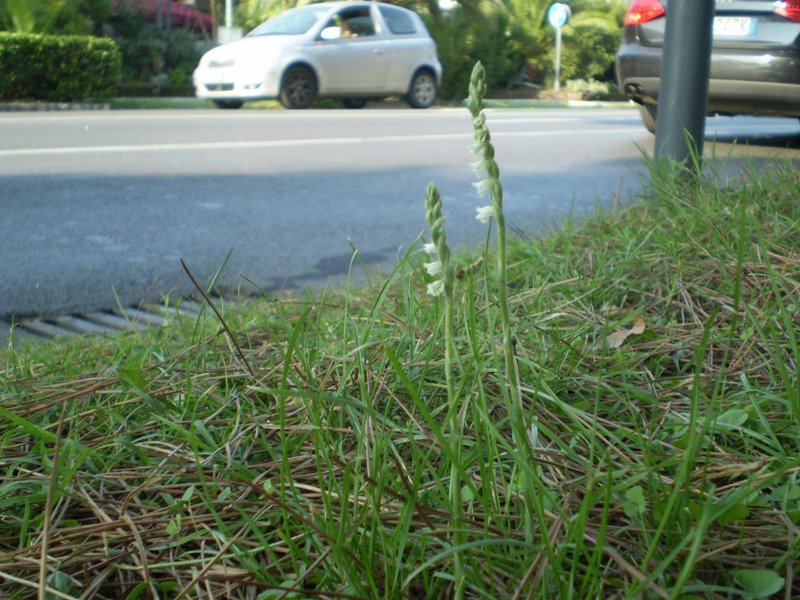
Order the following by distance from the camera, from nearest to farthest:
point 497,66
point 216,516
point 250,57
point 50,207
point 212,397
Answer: point 216,516 → point 212,397 → point 50,207 → point 250,57 → point 497,66

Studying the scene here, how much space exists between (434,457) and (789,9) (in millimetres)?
6519

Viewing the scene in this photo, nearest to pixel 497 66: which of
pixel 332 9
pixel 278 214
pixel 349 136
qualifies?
pixel 332 9

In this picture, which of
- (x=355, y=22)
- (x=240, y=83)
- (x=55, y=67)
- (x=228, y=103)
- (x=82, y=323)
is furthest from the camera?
(x=55, y=67)

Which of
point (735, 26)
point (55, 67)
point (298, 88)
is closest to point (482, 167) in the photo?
point (735, 26)

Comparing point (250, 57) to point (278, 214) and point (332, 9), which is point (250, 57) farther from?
point (278, 214)

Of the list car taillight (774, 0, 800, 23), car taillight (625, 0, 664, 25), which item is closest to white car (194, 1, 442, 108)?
car taillight (625, 0, 664, 25)

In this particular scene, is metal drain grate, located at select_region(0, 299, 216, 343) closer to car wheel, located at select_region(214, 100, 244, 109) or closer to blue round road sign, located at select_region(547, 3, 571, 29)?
car wheel, located at select_region(214, 100, 244, 109)

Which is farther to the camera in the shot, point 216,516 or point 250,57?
point 250,57

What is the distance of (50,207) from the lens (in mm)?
5008

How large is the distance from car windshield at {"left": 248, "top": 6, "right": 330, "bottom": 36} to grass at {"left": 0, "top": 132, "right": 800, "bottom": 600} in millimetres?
12033

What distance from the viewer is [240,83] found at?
516 inches

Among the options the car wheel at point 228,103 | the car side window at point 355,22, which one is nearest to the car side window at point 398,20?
the car side window at point 355,22

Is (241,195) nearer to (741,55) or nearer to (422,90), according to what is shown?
(741,55)

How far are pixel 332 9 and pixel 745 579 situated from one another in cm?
1377
